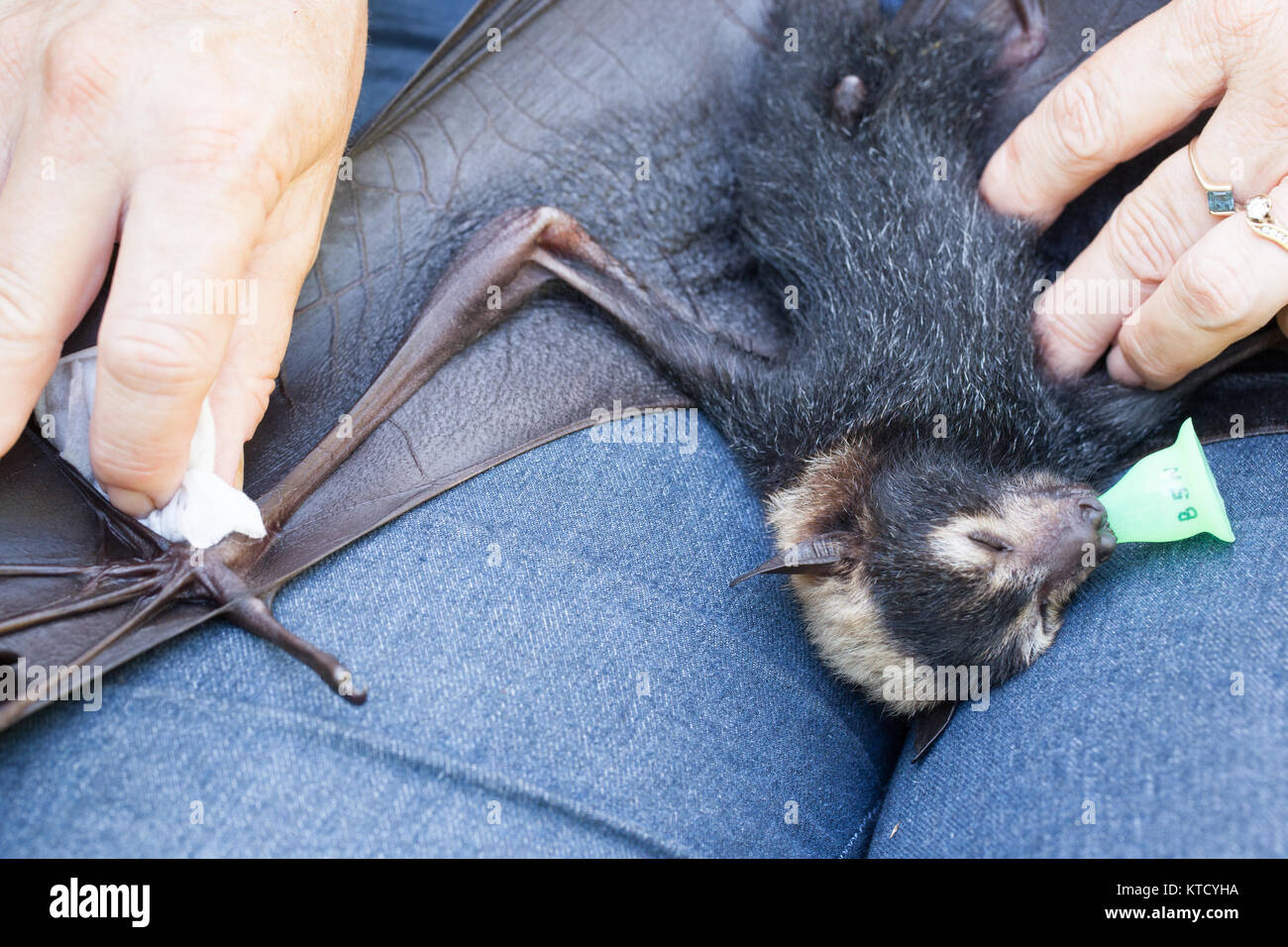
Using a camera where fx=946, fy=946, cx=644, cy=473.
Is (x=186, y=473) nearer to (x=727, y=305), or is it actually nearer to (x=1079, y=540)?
(x=727, y=305)

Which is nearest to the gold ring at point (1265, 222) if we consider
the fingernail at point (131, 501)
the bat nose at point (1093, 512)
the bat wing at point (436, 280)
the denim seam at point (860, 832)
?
the bat nose at point (1093, 512)

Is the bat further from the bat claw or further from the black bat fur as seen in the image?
the bat claw

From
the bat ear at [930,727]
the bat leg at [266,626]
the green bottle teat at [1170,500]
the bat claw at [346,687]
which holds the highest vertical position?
the green bottle teat at [1170,500]

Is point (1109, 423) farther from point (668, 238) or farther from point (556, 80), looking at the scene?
point (556, 80)

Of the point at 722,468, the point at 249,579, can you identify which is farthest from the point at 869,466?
the point at 249,579

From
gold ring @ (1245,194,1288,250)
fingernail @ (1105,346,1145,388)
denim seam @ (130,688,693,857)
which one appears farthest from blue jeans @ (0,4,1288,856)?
gold ring @ (1245,194,1288,250)

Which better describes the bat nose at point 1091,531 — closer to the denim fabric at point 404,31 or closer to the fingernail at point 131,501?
the fingernail at point 131,501
